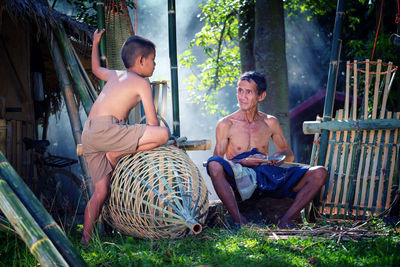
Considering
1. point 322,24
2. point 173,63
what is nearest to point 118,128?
point 173,63

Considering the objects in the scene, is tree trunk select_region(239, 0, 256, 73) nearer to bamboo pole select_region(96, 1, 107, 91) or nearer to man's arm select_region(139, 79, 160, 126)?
bamboo pole select_region(96, 1, 107, 91)

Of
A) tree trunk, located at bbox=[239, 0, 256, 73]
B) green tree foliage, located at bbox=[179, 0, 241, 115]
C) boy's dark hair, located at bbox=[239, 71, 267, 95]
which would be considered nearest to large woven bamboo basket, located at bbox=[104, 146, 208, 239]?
boy's dark hair, located at bbox=[239, 71, 267, 95]

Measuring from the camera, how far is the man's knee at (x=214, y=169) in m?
3.99

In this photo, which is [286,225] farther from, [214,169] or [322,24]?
[322,24]

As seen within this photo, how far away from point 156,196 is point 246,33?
6.32 m

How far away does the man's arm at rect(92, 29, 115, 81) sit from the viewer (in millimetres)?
3955

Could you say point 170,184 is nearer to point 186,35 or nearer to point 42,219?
point 42,219

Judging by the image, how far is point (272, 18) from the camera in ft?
23.9

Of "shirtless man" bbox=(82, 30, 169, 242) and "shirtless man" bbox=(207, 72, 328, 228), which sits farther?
"shirtless man" bbox=(207, 72, 328, 228)

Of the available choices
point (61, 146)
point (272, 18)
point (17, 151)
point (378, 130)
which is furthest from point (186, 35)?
point (378, 130)

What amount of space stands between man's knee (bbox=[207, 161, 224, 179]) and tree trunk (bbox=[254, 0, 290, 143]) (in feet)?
11.2

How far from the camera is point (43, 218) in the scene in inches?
93.0

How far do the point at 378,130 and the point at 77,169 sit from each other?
1314 centimetres

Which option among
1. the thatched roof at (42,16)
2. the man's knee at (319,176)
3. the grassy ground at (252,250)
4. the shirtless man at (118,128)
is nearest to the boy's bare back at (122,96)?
the shirtless man at (118,128)
